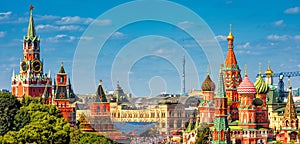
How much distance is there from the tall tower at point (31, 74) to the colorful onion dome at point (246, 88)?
4613cm

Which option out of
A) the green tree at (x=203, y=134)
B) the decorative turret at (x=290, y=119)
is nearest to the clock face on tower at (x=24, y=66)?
the green tree at (x=203, y=134)

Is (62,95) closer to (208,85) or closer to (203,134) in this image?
(208,85)

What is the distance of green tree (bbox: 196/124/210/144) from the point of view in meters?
74.0

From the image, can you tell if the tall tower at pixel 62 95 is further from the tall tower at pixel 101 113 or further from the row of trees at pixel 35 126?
the row of trees at pixel 35 126

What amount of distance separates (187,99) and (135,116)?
16065 millimetres

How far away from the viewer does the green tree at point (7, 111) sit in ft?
235

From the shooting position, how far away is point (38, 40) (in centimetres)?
12100

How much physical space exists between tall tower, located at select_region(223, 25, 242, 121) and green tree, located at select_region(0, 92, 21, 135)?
22.1 m

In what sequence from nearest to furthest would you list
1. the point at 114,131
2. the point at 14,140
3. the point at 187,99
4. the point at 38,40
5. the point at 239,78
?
the point at 14,140 → the point at 239,78 → the point at 114,131 → the point at 187,99 → the point at 38,40

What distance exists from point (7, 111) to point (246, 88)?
23814 mm

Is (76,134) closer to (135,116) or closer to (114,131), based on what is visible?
(114,131)

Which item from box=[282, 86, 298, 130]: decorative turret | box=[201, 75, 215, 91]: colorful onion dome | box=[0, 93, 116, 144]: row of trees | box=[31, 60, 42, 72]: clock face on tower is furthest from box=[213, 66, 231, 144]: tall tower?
box=[31, 60, 42, 72]: clock face on tower

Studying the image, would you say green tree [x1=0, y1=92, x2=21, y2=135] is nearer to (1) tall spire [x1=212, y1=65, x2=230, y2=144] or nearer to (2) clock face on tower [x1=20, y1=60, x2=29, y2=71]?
(1) tall spire [x1=212, y1=65, x2=230, y2=144]

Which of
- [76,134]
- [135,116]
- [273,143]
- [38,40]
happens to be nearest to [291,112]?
[273,143]
